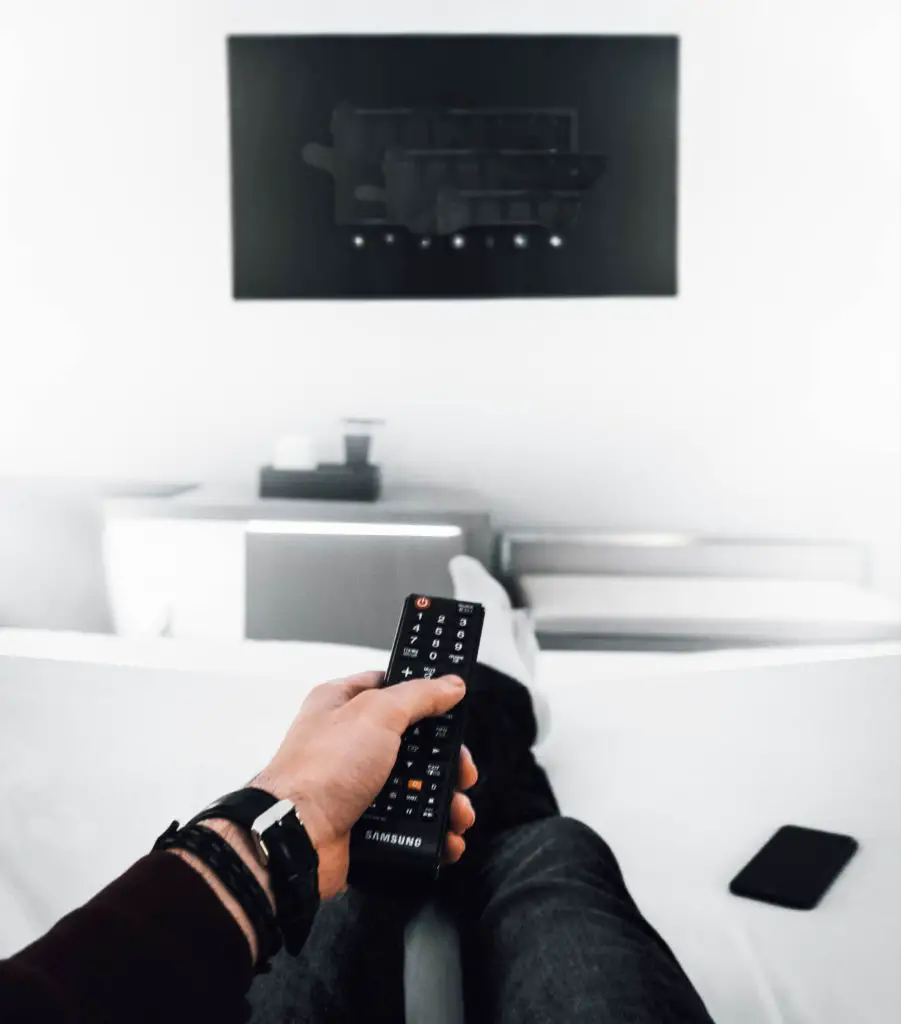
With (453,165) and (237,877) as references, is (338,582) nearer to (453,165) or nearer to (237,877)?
(453,165)

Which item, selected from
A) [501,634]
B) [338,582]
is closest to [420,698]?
[501,634]

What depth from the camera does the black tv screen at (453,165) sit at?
2096mm

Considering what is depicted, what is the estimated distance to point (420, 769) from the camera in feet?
2.50

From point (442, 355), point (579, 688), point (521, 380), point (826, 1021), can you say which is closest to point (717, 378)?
point (521, 380)

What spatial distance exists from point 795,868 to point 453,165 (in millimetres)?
1659

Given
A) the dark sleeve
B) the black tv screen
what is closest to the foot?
the dark sleeve

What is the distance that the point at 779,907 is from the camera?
0.84 m

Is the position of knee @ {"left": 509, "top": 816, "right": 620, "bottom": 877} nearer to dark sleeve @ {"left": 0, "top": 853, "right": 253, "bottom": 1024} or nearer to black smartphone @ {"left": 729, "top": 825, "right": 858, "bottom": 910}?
black smartphone @ {"left": 729, "top": 825, "right": 858, "bottom": 910}

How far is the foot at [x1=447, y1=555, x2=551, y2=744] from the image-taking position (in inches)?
48.6

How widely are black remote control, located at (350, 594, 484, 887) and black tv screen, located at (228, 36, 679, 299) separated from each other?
1.45 metres

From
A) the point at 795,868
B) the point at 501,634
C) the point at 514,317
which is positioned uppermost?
the point at 514,317

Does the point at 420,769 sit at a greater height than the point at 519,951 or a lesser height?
greater

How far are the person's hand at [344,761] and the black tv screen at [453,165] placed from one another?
5.01 feet

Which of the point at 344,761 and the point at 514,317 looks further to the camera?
the point at 514,317
